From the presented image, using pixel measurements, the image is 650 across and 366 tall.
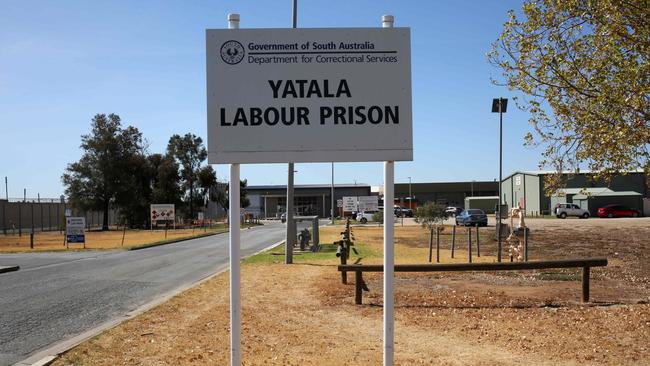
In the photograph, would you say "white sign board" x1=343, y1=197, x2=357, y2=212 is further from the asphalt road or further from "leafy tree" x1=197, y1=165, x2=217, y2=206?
"leafy tree" x1=197, y1=165, x2=217, y2=206

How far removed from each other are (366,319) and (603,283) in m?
6.15

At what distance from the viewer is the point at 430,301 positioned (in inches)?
373

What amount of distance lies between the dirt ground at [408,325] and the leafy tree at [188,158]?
61089 millimetres

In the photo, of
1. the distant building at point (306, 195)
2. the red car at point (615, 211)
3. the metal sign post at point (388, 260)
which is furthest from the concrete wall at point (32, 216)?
the red car at point (615, 211)

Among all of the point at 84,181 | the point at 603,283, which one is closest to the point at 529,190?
the point at 84,181

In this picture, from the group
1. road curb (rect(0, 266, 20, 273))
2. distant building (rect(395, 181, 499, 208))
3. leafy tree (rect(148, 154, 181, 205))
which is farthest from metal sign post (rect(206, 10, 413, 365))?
distant building (rect(395, 181, 499, 208))

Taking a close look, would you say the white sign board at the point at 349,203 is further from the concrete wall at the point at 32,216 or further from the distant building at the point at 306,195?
the distant building at the point at 306,195

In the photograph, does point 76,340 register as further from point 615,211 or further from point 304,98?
point 615,211

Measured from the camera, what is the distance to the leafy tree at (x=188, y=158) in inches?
2820

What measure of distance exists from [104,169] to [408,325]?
61211 millimetres

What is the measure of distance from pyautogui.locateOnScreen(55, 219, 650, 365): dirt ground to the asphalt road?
35.0 inches

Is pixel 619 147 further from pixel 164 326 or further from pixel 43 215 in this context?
pixel 43 215

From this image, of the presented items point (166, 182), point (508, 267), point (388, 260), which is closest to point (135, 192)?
point (166, 182)

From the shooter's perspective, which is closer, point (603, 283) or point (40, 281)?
point (603, 283)
